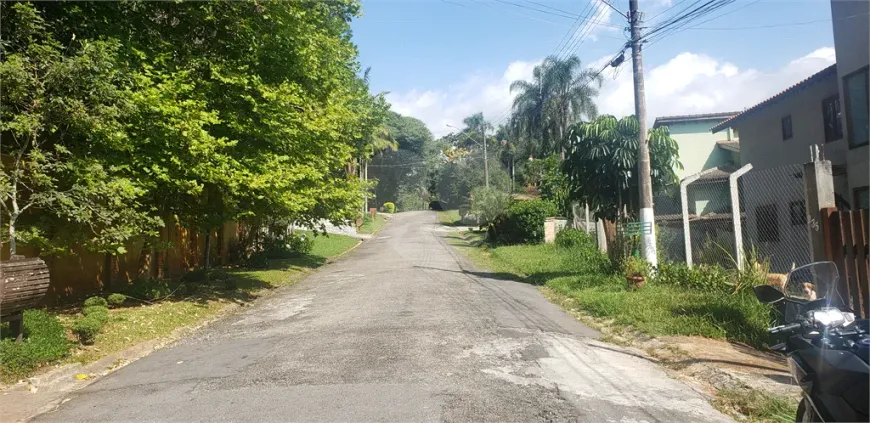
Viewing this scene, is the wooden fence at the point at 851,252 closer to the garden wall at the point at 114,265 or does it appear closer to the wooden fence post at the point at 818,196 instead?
the wooden fence post at the point at 818,196

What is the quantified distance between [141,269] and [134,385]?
286 inches

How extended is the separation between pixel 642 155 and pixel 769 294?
9.13 meters

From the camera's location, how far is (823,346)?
3.06 m

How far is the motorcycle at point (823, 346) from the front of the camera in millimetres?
2759

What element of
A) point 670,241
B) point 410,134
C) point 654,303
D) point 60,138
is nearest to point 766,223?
point 670,241

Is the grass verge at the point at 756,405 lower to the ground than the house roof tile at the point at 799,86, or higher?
lower

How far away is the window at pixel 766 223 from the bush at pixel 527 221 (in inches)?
399

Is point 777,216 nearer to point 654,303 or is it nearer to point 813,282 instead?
point 654,303

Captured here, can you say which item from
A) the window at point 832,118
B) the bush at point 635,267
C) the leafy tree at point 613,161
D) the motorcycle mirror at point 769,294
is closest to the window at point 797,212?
the window at point 832,118

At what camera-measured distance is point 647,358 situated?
7.00m

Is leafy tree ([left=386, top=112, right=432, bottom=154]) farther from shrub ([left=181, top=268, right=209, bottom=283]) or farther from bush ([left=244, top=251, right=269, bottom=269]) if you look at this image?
shrub ([left=181, top=268, right=209, bottom=283])

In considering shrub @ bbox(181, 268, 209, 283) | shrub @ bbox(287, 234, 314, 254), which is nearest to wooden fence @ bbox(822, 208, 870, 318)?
shrub @ bbox(181, 268, 209, 283)

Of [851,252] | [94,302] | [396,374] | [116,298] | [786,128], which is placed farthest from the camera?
[786,128]

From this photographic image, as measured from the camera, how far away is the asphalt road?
5023 millimetres
